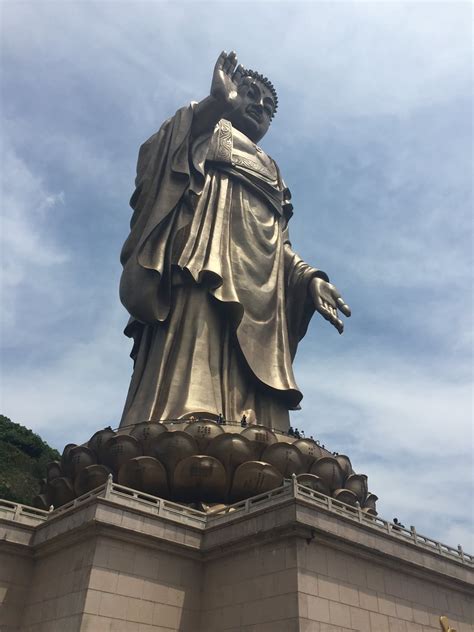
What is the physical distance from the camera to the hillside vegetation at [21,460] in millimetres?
21484

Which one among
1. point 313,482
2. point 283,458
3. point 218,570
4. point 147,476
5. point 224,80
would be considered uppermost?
point 224,80

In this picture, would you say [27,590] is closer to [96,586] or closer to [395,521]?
[96,586]

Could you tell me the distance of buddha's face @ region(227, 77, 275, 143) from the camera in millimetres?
20062

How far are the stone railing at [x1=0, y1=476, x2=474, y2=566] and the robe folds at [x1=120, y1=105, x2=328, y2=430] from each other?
10.8ft

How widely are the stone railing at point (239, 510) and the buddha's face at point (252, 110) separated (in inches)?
506

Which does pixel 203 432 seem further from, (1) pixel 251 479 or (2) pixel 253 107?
(2) pixel 253 107

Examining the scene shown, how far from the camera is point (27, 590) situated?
9.94 meters

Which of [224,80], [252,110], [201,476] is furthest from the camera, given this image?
[252,110]

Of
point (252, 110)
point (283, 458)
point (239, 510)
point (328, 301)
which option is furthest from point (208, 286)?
point (252, 110)

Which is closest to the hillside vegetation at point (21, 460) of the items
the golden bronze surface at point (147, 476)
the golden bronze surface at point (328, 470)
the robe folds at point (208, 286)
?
the robe folds at point (208, 286)

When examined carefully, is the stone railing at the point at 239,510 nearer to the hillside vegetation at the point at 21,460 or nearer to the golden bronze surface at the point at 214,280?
the golden bronze surface at the point at 214,280

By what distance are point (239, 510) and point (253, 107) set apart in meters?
13.9

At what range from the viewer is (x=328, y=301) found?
16.6m

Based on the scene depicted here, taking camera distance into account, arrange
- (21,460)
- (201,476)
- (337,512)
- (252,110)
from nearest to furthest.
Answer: (337,512), (201,476), (252,110), (21,460)
